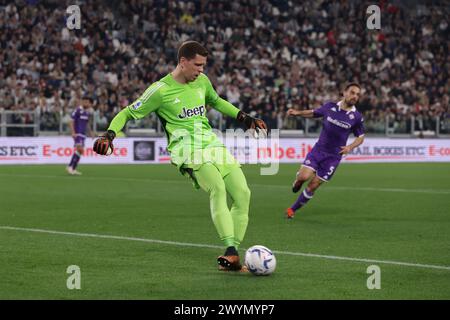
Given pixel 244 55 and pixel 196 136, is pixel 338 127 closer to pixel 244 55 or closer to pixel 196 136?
pixel 196 136

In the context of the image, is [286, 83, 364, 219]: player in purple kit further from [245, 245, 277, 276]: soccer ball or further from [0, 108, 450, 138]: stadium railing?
[0, 108, 450, 138]: stadium railing

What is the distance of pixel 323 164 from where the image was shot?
1600 centimetres

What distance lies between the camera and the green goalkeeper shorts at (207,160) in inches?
380

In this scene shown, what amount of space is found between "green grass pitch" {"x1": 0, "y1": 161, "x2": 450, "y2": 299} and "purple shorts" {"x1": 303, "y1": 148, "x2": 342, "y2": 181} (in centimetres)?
70

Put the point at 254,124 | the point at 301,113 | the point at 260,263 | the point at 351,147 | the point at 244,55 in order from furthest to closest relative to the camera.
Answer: the point at 244,55 → the point at 301,113 → the point at 351,147 → the point at 254,124 → the point at 260,263

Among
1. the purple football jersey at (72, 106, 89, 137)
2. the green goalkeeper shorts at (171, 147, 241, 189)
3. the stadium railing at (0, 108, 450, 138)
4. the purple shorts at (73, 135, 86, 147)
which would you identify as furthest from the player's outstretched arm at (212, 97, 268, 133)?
the stadium railing at (0, 108, 450, 138)

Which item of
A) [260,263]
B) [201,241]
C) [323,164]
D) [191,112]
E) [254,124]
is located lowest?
[201,241]

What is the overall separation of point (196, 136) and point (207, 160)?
1.14ft

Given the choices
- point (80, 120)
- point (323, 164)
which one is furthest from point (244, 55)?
point (323, 164)

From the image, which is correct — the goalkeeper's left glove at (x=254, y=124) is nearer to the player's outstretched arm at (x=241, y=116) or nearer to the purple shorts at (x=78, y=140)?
the player's outstretched arm at (x=241, y=116)

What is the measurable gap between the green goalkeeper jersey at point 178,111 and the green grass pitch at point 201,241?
4.33ft
